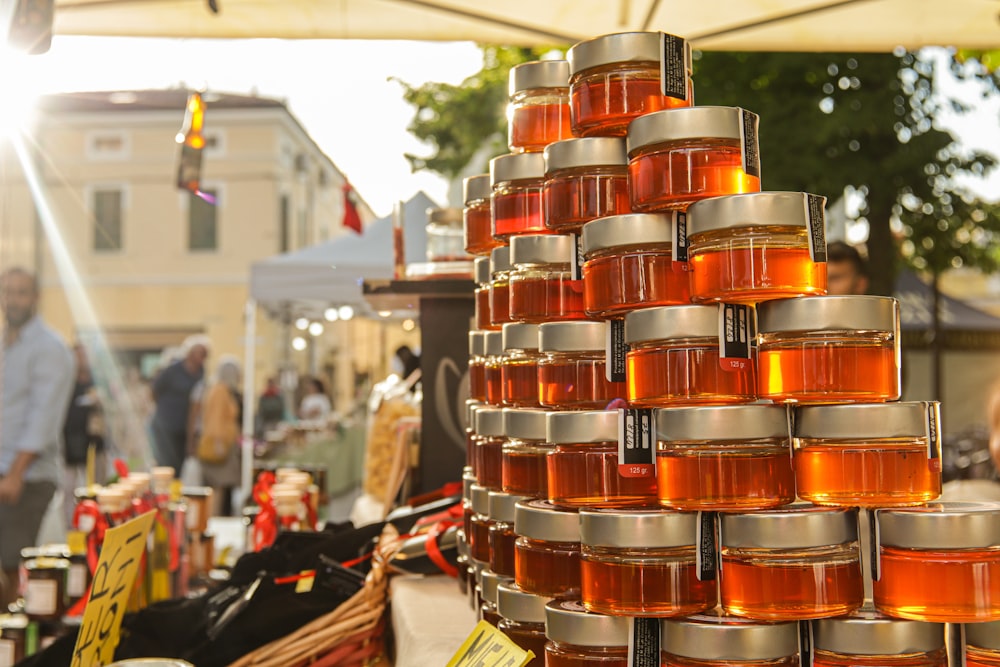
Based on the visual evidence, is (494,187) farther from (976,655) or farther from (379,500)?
(379,500)

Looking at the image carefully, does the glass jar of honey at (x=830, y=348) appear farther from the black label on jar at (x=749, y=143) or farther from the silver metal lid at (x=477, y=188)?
the silver metal lid at (x=477, y=188)

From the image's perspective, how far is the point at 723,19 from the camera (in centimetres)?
358

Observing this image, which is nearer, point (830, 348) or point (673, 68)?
point (830, 348)

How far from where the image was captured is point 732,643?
1.12m

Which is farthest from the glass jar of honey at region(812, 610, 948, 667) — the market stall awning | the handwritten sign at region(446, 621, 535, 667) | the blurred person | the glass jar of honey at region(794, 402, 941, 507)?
the blurred person

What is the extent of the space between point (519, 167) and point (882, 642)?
0.84 metres

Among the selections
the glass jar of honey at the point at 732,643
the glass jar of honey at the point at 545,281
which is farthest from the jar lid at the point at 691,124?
the glass jar of honey at the point at 732,643

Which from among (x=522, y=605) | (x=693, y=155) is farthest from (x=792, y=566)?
(x=693, y=155)

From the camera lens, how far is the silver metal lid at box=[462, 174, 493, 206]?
6.14 ft

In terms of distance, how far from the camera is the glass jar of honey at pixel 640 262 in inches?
50.6

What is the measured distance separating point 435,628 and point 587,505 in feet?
1.65

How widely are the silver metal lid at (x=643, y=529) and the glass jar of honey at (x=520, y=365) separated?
363 millimetres

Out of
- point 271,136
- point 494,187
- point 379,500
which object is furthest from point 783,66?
point 271,136

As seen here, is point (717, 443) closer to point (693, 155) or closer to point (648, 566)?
point (648, 566)
